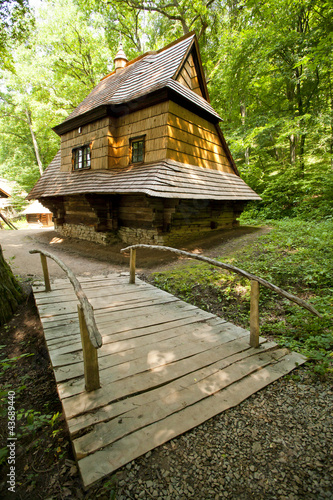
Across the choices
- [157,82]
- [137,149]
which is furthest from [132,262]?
[157,82]

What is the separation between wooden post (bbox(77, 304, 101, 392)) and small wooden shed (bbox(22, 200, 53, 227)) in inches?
967

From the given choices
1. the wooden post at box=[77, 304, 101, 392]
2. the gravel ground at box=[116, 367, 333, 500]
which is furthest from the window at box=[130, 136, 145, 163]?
the gravel ground at box=[116, 367, 333, 500]

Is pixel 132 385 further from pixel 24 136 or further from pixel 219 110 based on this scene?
pixel 24 136

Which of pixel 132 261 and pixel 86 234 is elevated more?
pixel 86 234

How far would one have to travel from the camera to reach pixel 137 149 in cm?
928

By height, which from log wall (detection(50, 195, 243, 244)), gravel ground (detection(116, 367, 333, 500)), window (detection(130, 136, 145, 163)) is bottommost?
gravel ground (detection(116, 367, 333, 500))

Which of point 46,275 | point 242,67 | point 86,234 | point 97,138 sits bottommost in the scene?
point 46,275

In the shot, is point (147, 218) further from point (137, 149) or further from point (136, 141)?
point (136, 141)

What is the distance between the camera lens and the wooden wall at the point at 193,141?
27.7ft

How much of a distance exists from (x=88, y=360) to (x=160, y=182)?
6119 mm

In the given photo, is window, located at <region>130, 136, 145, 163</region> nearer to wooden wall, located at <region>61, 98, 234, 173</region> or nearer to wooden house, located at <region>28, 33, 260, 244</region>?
wooden house, located at <region>28, 33, 260, 244</region>

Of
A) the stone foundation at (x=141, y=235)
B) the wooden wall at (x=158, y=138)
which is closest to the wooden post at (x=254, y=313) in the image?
the stone foundation at (x=141, y=235)

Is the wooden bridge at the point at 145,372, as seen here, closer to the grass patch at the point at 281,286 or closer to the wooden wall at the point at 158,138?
the grass patch at the point at 281,286

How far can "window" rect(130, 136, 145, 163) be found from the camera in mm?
9023
